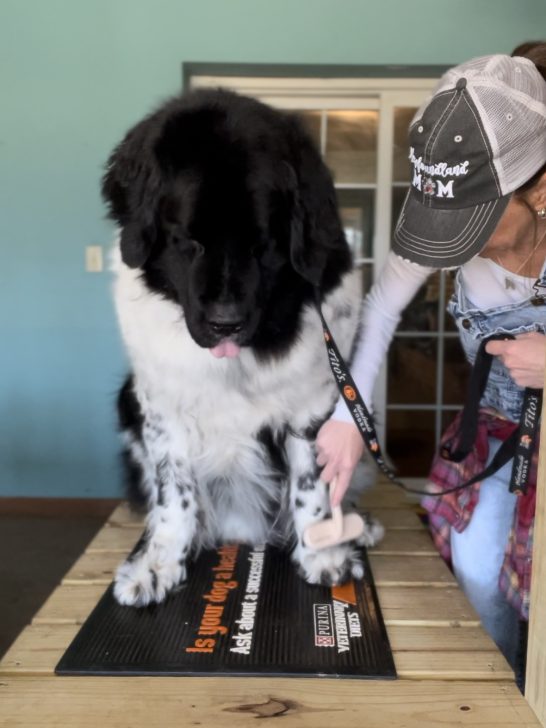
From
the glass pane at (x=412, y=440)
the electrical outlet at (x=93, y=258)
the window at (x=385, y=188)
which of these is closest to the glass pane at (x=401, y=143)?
the window at (x=385, y=188)

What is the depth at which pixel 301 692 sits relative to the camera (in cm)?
114

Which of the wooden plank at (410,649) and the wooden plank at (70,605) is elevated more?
the wooden plank at (410,649)

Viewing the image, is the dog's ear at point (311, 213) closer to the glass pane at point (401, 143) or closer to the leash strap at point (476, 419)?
the leash strap at point (476, 419)

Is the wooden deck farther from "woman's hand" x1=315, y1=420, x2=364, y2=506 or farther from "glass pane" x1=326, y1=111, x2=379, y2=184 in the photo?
"glass pane" x1=326, y1=111, x2=379, y2=184

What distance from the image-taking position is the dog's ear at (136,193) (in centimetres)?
139

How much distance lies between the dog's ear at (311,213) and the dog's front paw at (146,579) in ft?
2.55

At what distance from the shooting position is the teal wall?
136 inches

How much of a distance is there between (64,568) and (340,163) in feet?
9.32

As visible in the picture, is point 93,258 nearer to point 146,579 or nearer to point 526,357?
point 146,579

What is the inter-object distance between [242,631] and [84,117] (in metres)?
3.14

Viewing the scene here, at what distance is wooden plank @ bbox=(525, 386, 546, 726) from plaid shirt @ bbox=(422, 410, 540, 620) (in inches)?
19.9

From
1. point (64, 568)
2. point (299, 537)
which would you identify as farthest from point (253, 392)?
point (64, 568)

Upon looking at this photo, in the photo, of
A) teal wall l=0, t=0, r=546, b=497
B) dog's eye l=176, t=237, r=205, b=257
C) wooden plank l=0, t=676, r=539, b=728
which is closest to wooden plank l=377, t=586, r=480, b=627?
wooden plank l=0, t=676, r=539, b=728

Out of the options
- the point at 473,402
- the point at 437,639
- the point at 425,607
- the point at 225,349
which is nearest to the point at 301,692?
the point at 437,639
